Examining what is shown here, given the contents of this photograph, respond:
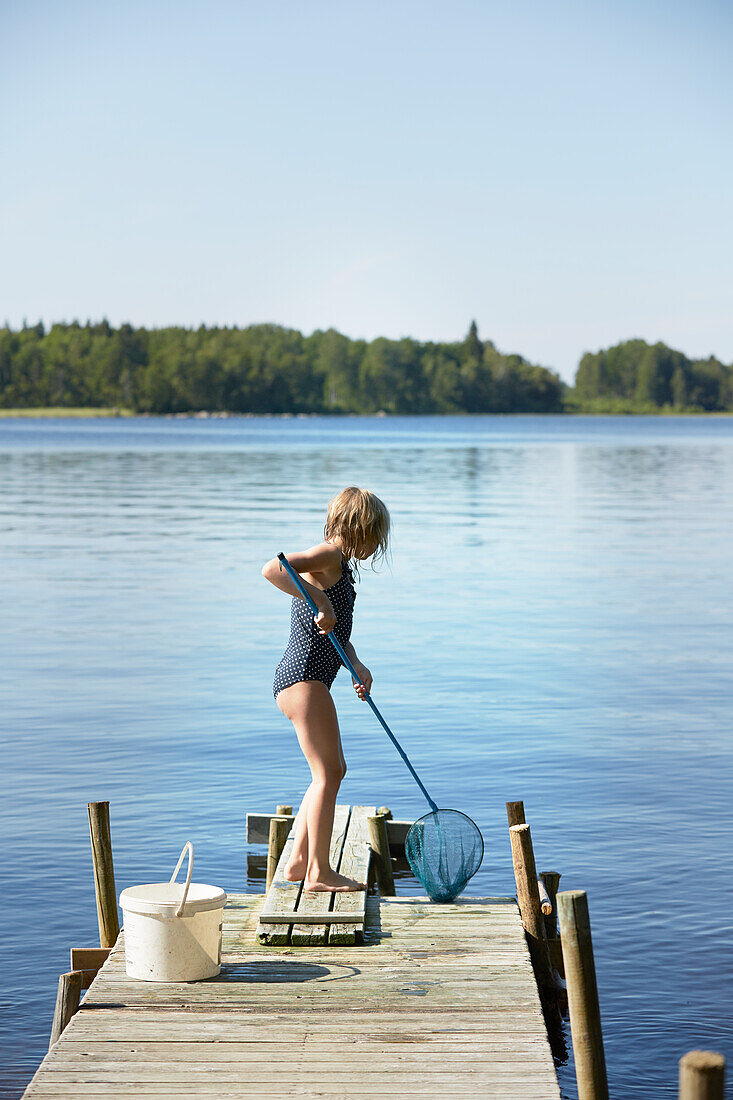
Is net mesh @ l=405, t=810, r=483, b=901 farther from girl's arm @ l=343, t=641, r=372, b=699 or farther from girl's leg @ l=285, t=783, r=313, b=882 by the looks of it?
girl's arm @ l=343, t=641, r=372, b=699

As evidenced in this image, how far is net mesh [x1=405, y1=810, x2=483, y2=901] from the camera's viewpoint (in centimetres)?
710

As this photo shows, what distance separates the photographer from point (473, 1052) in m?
5.30

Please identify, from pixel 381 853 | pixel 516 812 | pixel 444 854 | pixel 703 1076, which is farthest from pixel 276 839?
pixel 703 1076

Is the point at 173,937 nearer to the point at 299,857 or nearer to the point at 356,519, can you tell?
the point at 299,857

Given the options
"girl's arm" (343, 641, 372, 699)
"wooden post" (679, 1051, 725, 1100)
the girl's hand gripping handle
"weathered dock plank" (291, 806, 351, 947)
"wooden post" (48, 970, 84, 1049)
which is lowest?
"wooden post" (48, 970, 84, 1049)

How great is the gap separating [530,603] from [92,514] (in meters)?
19.9

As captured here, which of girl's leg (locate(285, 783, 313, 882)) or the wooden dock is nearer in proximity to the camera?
the wooden dock

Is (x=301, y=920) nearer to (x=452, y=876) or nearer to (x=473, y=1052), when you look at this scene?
(x=452, y=876)

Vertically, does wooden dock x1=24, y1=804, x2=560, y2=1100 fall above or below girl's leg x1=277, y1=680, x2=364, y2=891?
below

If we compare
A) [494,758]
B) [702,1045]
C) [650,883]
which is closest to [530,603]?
[494,758]

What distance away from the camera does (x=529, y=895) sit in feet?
23.3

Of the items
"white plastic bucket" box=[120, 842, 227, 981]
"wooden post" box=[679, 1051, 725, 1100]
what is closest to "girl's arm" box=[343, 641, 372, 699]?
"white plastic bucket" box=[120, 842, 227, 981]

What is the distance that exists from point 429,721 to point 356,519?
896 centimetres

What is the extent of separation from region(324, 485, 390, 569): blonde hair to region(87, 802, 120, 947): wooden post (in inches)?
80.6
